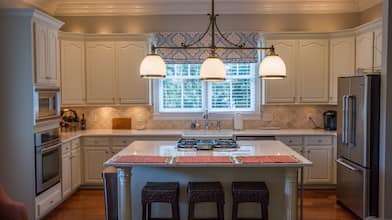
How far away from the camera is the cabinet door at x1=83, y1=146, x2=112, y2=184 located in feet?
19.1

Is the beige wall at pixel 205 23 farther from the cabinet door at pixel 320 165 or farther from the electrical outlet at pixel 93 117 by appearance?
the cabinet door at pixel 320 165

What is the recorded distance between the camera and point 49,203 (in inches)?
185

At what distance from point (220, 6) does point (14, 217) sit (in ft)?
14.2

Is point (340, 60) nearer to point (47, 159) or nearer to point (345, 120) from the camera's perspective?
point (345, 120)

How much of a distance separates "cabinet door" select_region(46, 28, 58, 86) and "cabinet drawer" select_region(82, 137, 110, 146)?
3.66 ft

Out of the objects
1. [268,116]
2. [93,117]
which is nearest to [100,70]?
[93,117]

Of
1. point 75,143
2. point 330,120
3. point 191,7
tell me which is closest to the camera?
point 75,143

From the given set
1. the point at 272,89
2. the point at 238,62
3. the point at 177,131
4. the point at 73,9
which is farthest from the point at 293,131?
the point at 73,9

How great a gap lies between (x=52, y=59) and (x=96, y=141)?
1.47 metres

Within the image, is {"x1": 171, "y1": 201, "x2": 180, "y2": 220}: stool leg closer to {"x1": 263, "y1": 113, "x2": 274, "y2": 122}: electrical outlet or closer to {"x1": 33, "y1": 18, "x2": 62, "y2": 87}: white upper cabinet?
{"x1": 33, "y1": 18, "x2": 62, "y2": 87}: white upper cabinet

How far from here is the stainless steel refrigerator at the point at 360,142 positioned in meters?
4.34

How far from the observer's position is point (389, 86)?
4.20m

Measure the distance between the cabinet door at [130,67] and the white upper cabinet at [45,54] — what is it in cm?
116

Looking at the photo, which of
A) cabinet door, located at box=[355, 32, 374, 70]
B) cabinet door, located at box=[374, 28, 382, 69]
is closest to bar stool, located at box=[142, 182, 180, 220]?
cabinet door, located at box=[374, 28, 382, 69]
